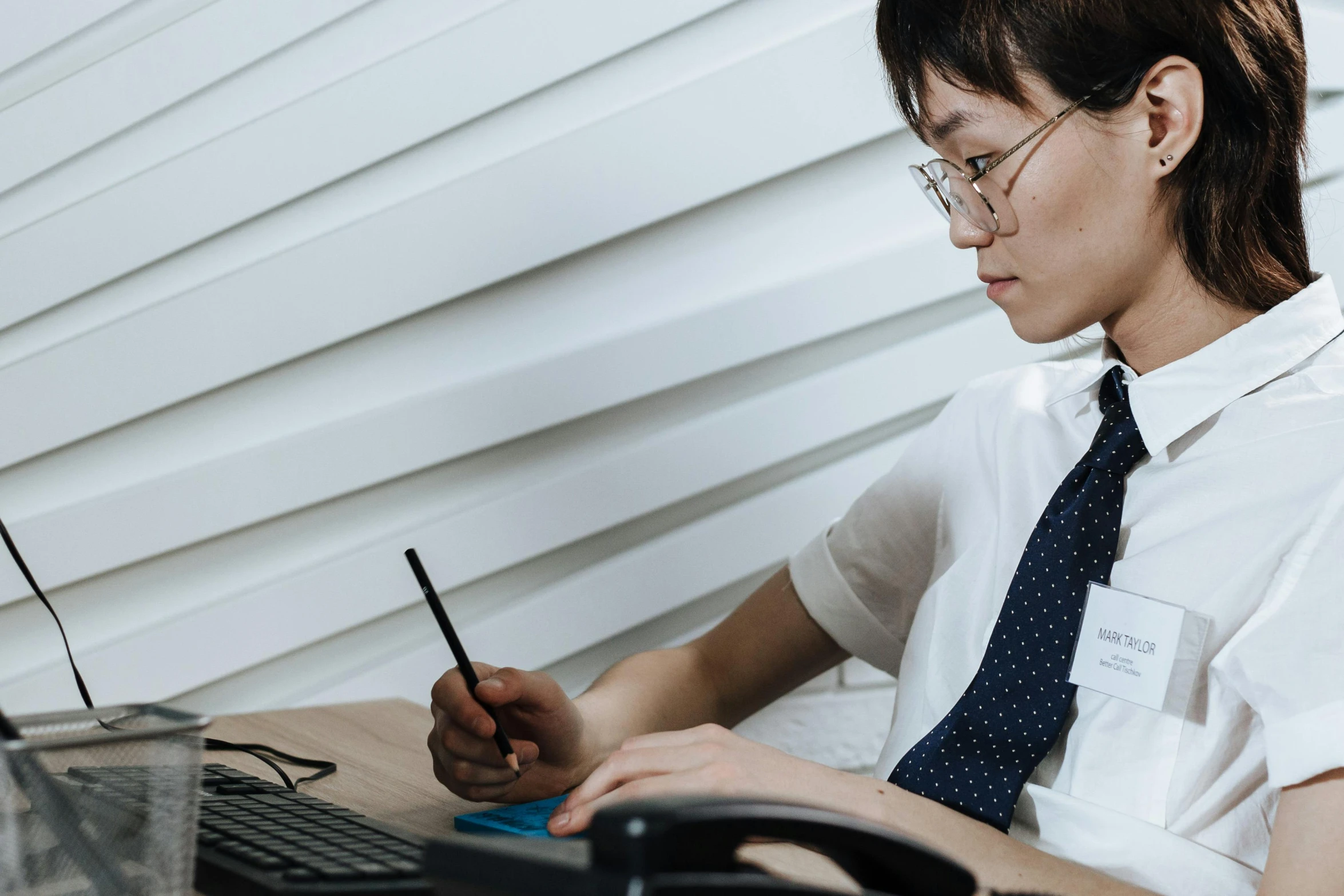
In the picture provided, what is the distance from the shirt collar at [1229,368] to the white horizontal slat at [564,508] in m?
0.63

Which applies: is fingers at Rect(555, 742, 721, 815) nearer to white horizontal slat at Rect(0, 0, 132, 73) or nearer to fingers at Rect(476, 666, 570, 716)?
fingers at Rect(476, 666, 570, 716)

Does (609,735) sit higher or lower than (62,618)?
lower

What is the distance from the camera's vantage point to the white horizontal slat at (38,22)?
129 cm

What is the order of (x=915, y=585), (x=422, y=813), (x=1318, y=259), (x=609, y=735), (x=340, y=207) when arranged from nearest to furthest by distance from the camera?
(x=422, y=813) → (x=609, y=735) → (x=915, y=585) → (x=340, y=207) → (x=1318, y=259)

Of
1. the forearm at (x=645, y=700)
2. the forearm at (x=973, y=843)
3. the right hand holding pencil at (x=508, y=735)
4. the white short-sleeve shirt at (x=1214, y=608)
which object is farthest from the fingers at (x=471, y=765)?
the white short-sleeve shirt at (x=1214, y=608)

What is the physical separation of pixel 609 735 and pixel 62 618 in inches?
28.7

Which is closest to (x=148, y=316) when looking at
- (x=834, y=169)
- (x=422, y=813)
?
(x=422, y=813)

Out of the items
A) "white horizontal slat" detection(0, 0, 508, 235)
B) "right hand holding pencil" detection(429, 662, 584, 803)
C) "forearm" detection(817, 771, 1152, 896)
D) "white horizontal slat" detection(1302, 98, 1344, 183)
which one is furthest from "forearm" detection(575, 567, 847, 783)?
"white horizontal slat" detection(1302, 98, 1344, 183)

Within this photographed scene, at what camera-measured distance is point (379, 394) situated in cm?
143

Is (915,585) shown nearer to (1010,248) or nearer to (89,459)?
(1010,248)

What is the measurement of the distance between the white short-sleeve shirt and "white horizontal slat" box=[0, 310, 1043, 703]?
1.59 feet

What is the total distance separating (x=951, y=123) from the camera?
3.32 ft

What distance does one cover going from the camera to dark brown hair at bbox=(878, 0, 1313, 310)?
3.11ft

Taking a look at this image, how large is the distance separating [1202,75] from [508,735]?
78 cm
